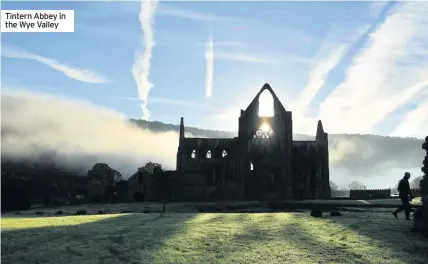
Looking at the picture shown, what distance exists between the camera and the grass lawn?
1244 cm

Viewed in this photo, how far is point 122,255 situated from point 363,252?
7.36m

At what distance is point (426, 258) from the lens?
40.0 feet

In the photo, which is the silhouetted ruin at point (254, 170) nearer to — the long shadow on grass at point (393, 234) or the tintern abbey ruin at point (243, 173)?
the tintern abbey ruin at point (243, 173)

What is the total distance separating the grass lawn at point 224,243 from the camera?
12.4 metres

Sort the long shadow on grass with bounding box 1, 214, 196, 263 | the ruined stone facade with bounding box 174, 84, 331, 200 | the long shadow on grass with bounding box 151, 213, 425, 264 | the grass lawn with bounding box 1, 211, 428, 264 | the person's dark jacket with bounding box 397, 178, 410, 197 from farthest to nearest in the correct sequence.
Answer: the ruined stone facade with bounding box 174, 84, 331, 200, the person's dark jacket with bounding box 397, 178, 410, 197, the long shadow on grass with bounding box 1, 214, 196, 263, the grass lawn with bounding box 1, 211, 428, 264, the long shadow on grass with bounding box 151, 213, 425, 264

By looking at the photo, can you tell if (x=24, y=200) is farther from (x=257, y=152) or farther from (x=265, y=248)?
(x=265, y=248)

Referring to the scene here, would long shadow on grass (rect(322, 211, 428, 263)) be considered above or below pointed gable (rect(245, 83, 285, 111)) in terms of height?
below

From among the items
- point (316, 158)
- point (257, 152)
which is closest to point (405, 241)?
point (257, 152)

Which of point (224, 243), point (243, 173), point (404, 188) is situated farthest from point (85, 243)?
point (243, 173)

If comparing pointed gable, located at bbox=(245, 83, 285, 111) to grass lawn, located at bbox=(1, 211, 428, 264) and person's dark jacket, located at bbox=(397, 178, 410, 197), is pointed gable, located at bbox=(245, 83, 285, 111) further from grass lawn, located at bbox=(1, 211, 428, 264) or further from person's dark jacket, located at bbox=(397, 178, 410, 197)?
grass lawn, located at bbox=(1, 211, 428, 264)

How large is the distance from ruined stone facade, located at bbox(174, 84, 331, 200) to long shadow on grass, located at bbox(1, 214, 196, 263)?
4686cm

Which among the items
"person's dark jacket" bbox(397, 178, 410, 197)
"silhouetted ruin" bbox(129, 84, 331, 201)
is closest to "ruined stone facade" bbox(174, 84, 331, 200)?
"silhouetted ruin" bbox(129, 84, 331, 201)

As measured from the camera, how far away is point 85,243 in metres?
14.8

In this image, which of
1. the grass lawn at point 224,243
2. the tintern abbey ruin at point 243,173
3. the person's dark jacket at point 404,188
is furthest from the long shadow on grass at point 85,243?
the tintern abbey ruin at point 243,173
